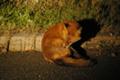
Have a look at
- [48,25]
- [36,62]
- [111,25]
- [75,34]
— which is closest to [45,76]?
[36,62]

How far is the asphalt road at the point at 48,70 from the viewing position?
554cm

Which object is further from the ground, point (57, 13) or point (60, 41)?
point (57, 13)

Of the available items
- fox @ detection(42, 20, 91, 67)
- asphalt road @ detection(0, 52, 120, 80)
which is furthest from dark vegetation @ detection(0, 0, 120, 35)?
asphalt road @ detection(0, 52, 120, 80)

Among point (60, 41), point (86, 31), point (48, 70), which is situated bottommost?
point (48, 70)

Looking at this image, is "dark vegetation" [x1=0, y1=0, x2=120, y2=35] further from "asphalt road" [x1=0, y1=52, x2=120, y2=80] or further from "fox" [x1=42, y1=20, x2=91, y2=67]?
"asphalt road" [x1=0, y1=52, x2=120, y2=80]

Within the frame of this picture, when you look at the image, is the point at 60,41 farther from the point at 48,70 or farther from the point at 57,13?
the point at 57,13

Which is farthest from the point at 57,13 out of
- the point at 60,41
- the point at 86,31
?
the point at 60,41

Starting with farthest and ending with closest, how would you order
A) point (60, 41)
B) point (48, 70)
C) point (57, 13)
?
point (57, 13)
point (60, 41)
point (48, 70)

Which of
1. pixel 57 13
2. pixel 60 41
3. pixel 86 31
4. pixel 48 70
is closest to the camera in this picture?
pixel 48 70

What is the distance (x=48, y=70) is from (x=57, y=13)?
73.3 inches

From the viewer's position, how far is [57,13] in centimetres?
729

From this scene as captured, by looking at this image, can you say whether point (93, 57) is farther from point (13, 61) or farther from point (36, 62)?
point (13, 61)

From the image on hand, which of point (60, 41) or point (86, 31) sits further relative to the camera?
point (86, 31)

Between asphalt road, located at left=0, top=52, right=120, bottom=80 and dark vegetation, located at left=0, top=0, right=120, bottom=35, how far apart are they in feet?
3.45
